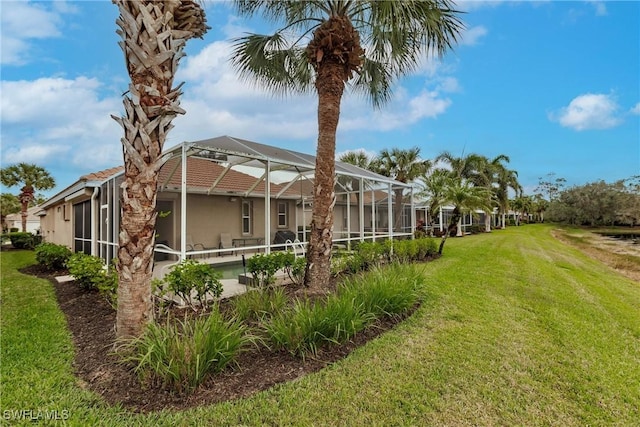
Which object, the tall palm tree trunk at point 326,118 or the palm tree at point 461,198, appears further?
the palm tree at point 461,198

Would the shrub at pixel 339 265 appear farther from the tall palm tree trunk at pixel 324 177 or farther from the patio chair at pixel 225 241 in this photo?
the patio chair at pixel 225 241

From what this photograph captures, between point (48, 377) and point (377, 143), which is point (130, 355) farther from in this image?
point (377, 143)

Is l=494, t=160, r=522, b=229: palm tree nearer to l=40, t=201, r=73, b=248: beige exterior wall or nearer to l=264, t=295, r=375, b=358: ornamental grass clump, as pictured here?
l=264, t=295, r=375, b=358: ornamental grass clump

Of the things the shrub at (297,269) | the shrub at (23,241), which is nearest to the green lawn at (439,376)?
the shrub at (297,269)

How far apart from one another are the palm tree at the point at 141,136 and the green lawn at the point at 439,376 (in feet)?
3.65

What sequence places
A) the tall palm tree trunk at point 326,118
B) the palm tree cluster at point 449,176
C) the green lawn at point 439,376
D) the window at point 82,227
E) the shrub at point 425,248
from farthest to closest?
the palm tree cluster at point 449,176
the shrub at point 425,248
the window at point 82,227
the tall palm tree trunk at point 326,118
the green lawn at point 439,376

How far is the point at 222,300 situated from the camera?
22.8 ft

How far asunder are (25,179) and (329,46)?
125 feet

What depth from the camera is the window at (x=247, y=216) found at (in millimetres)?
15953

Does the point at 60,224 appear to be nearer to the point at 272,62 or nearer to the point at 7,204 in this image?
the point at 272,62

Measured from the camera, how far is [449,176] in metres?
24.7

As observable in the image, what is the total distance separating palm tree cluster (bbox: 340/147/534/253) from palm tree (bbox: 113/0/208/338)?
13059 millimetres

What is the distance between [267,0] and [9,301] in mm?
9543

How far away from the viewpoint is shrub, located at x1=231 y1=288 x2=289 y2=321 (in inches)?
203
